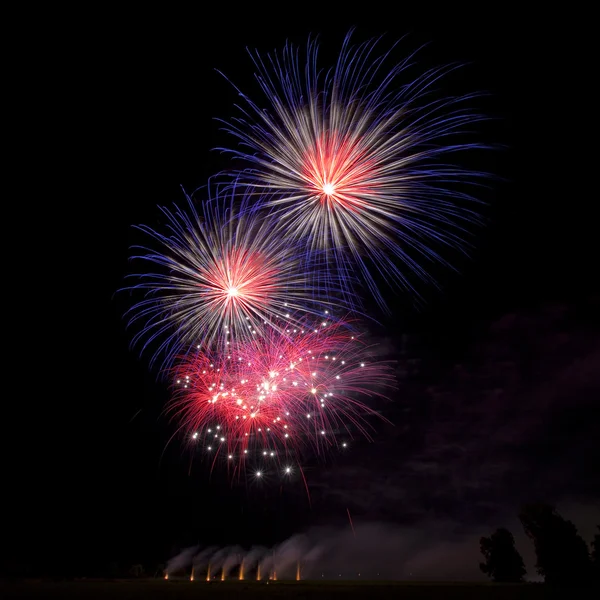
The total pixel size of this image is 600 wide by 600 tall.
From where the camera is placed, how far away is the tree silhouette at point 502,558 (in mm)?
39344

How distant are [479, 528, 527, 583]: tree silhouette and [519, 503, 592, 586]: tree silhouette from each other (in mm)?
5010

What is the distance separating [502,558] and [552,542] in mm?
6532

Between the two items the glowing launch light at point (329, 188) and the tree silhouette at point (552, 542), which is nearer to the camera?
the glowing launch light at point (329, 188)

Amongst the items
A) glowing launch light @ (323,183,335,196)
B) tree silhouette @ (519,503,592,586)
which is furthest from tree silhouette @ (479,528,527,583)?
glowing launch light @ (323,183,335,196)

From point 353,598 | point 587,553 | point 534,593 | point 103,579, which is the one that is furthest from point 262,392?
point 587,553

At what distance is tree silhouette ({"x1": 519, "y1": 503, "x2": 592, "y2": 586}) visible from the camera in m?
34.2

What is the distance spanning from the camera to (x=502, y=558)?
133 feet

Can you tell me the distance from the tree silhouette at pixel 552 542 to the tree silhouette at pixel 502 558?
5.01 metres

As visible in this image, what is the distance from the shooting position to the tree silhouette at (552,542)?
34.2 metres

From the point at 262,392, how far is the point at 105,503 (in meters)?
11.3

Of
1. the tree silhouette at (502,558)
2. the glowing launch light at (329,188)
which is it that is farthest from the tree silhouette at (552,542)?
the glowing launch light at (329,188)

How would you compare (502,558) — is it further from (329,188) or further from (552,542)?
(329,188)

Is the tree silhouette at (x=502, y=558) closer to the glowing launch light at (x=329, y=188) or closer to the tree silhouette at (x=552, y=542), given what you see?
the tree silhouette at (x=552, y=542)

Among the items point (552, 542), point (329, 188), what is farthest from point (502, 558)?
point (329, 188)
